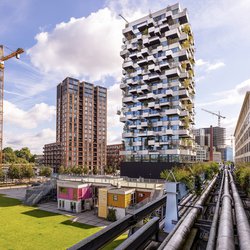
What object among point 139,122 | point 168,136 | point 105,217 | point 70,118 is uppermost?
point 70,118

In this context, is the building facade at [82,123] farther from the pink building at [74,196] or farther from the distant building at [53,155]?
the pink building at [74,196]

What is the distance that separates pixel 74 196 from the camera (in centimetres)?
4584

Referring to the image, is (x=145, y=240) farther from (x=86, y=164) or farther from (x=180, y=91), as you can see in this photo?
(x=86, y=164)

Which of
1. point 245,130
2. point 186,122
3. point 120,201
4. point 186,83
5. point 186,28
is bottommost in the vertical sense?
point 120,201

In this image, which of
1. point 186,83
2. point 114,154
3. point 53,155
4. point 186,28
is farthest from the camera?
point 114,154

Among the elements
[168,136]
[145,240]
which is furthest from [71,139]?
[145,240]

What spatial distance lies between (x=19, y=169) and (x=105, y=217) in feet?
190

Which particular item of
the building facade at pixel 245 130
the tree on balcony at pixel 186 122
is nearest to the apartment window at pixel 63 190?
the tree on balcony at pixel 186 122

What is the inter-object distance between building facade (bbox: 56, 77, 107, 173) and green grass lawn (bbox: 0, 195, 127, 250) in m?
80.6

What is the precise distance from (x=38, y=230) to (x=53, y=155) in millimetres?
107569

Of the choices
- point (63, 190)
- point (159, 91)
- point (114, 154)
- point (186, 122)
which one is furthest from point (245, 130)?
point (114, 154)

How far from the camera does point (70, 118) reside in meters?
127

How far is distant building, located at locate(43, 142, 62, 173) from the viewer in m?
130

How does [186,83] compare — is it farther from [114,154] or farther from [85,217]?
[114,154]
